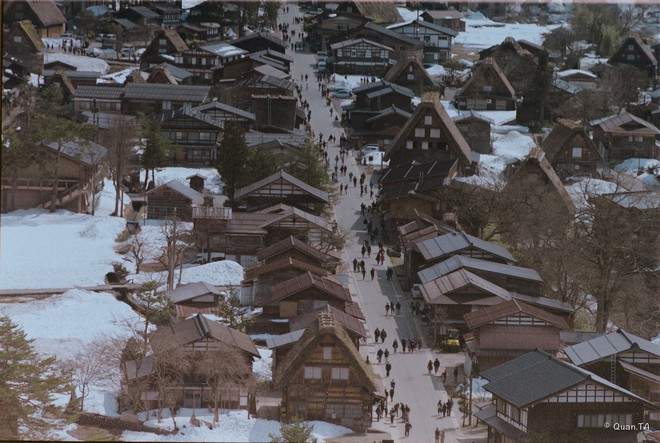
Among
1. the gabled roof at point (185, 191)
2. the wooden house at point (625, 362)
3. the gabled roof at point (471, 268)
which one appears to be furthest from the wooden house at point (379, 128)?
the wooden house at point (625, 362)

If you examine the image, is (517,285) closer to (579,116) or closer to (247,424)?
(247,424)

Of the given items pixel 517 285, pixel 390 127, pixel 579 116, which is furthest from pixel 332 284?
pixel 579 116

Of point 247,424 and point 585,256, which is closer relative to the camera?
point 247,424

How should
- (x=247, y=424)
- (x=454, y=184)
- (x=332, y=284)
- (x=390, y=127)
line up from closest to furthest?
1. (x=247, y=424)
2. (x=332, y=284)
3. (x=454, y=184)
4. (x=390, y=127)

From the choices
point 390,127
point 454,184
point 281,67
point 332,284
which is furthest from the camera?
point 281,67

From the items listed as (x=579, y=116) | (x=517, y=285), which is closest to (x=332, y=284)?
(x=517, y=285)
